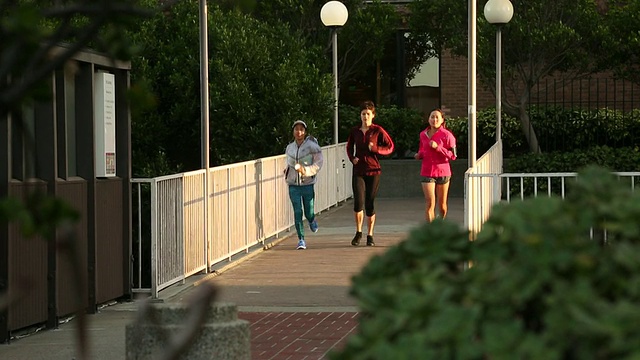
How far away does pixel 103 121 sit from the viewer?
1246 cm

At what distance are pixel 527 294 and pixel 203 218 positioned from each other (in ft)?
38.2

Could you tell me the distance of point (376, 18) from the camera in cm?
3020

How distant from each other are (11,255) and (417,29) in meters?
19.3

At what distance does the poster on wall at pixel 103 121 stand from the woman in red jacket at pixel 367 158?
5231 mm

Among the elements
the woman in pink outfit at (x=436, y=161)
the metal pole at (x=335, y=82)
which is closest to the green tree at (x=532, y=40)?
the metal pole at (x=335, y=82)

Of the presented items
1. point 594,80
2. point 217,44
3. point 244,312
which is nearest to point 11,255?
point 244,312

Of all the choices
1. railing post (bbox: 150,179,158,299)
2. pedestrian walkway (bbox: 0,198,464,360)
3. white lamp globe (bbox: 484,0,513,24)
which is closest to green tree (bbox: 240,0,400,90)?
white lamp globe (bbox: 484,0,513,24)

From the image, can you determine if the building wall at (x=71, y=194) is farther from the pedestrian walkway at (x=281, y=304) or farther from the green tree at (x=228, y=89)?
the green tree at (x=228, y=89)

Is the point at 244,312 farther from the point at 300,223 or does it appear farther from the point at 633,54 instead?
the point at 633,54

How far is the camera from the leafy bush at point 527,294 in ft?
9.00

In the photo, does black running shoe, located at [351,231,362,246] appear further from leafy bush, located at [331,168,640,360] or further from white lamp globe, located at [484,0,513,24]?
leafy bush, located at [331,168,640,360]

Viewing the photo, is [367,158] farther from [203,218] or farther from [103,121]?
[103,121]

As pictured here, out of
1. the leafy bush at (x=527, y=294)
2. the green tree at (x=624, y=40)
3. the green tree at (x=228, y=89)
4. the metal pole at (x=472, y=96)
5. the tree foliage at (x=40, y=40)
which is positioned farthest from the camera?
the green tree at (x=624, y=40)

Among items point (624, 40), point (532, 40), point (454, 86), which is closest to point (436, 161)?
point (532, 40)
